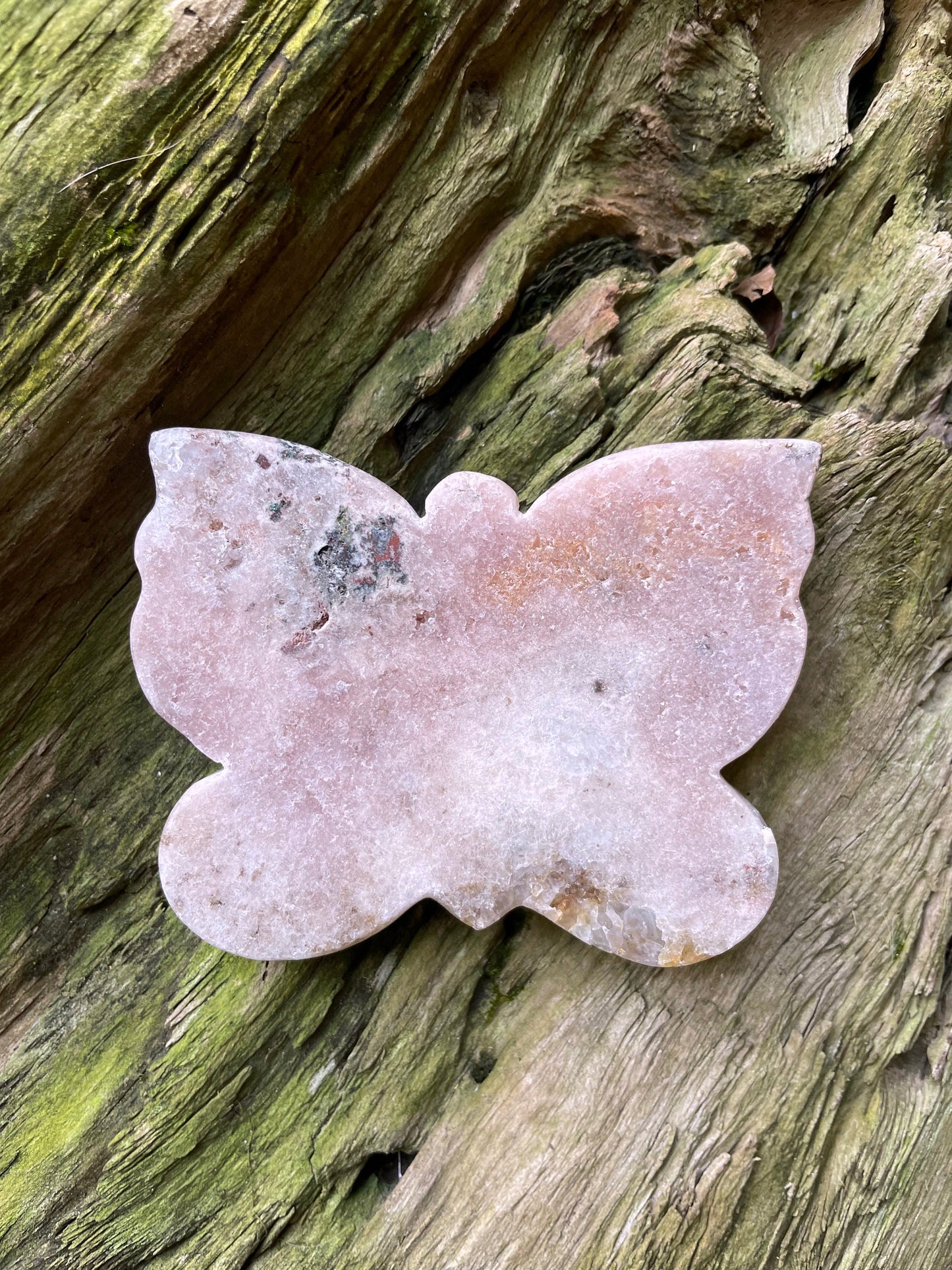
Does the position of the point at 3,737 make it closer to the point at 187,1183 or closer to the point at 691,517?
the point at 187,1183

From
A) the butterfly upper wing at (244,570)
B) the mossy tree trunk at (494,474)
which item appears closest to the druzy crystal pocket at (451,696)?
the butterfly upper wing at (244,570)

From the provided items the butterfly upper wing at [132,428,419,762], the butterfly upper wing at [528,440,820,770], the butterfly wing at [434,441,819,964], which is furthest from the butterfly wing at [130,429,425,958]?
the butterfly upper wing at [528,440,820,770]

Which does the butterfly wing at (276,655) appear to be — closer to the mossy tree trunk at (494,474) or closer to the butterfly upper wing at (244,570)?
the butterfly upper wing at (244,570)

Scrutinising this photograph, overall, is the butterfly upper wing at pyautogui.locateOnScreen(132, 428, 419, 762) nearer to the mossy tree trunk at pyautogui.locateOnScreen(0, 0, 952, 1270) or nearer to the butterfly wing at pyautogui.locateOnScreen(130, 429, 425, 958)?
the butterfly wing at pyautogui.locateOnScreen(130, 429, 425, 958)

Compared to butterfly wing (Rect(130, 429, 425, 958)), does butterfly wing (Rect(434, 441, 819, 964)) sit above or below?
below

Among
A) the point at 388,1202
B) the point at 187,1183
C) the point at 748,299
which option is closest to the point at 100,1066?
the point at 187,1183

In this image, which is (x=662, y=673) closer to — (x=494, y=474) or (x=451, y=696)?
(x=451, y=696)
